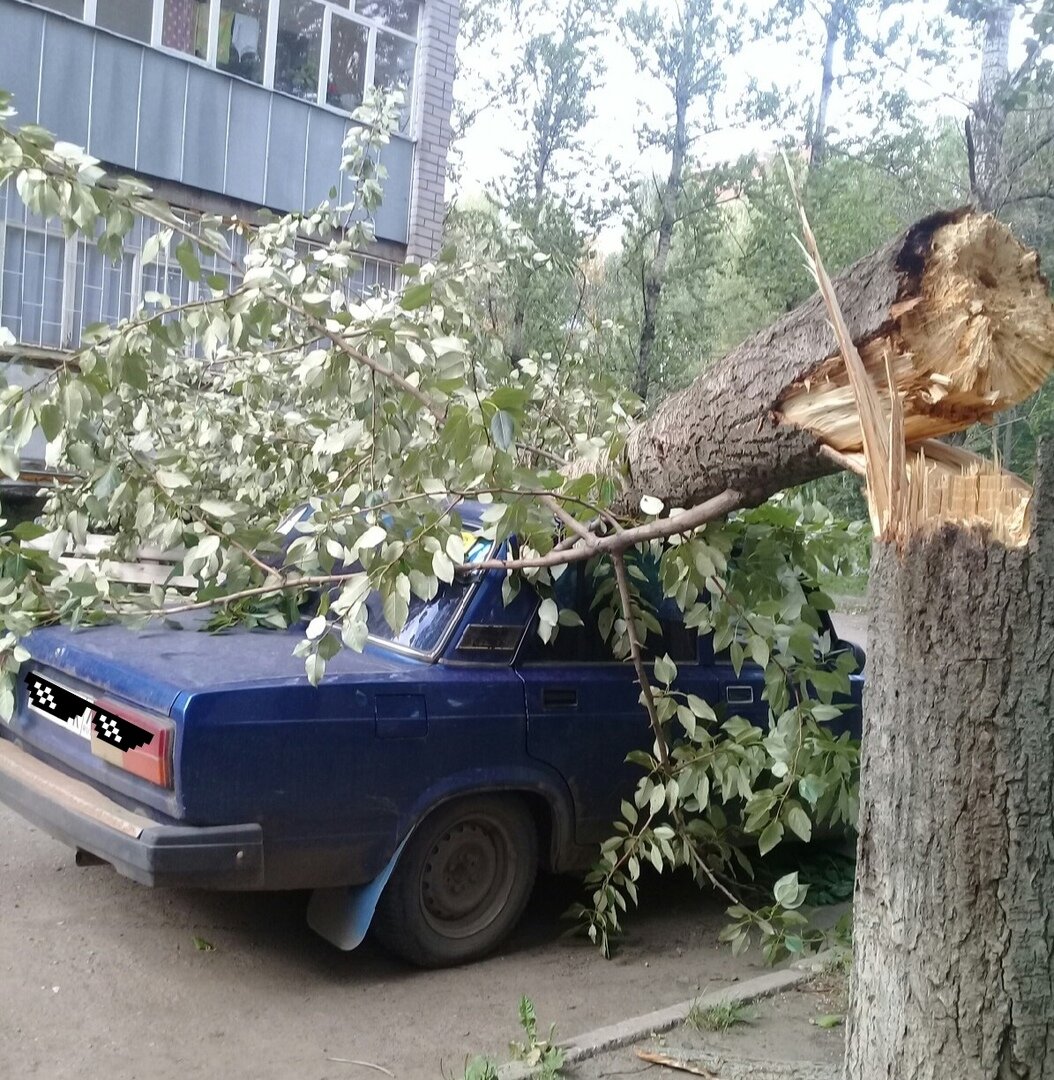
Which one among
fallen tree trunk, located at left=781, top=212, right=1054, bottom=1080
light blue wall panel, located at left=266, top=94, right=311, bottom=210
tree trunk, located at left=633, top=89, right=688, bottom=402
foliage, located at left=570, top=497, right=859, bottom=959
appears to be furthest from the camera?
light blue wall panel, located at left=266, top=94, right=311, bottom=210

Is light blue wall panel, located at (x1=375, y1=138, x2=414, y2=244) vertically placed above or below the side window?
above

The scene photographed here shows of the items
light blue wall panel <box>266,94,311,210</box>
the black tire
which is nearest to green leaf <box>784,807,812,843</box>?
the black tire

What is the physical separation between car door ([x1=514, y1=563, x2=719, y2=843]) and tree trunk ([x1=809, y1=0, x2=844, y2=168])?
12270 millimetres

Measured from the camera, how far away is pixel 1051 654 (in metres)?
2.18

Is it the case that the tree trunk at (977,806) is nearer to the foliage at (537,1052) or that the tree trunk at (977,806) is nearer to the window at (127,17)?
the foliage at (537,1052)

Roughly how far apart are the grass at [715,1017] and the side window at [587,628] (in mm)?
1319

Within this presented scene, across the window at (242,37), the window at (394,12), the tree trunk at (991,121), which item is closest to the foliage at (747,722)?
the tree trunk at (991,121)

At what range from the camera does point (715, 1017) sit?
3805mm

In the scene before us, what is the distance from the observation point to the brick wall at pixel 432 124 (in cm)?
1541

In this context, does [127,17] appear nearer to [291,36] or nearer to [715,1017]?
[291,36]

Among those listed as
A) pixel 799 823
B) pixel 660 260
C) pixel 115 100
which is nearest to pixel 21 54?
pixel 115 100

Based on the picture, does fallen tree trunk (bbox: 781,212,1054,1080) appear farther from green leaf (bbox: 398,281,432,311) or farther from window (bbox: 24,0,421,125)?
window (bbox: 24,0,421,125)

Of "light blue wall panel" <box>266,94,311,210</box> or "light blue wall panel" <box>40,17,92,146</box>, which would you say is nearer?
"light blue wall panel" <box>40,17,92,146</box>

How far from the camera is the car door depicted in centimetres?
447
